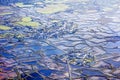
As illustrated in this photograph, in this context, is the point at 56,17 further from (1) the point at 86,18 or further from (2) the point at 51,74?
(2) the point at 51,74

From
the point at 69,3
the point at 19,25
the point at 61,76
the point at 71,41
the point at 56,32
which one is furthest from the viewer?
the point at 69,3

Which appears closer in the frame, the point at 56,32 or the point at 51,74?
the point at 51,74

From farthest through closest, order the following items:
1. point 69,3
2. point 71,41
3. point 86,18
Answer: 1. point 69,3
2. point 86,18
3. point 71,41

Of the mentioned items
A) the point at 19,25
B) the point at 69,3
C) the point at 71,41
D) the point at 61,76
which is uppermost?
the point at 69,3

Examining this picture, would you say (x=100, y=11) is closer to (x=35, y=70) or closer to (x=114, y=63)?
(x=114, y=63)

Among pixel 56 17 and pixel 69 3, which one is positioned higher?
pixel 69 3

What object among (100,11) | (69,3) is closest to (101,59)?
(100,11)

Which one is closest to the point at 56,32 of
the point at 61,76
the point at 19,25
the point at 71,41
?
the point at 71,41
